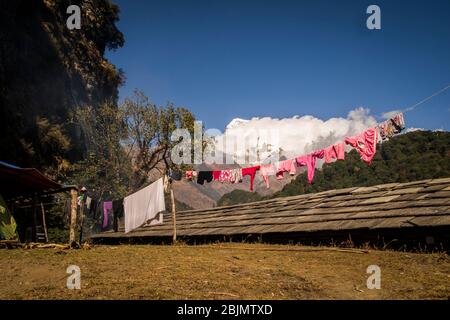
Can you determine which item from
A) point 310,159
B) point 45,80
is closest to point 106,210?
point 310,159

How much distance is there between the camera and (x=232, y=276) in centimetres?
634

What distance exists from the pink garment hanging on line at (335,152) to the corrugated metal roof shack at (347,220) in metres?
1.71

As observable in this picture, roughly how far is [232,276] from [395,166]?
4561 cm

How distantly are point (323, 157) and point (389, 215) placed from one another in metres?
6.83

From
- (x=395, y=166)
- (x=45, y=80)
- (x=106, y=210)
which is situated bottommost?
(x=106, y=210)

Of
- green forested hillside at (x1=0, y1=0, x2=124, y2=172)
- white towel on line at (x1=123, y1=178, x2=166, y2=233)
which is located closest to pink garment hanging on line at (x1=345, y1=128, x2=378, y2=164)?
white towel on line at (x1=123, y1=178, x2=166, y2=233)

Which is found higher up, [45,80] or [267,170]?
[45,80]

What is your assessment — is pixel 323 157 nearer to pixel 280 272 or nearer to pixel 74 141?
pixel 280 272

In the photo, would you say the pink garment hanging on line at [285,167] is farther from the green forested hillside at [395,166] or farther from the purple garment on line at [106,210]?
the green forested hillside at [395,166]

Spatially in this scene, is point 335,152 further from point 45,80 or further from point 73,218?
point 45,80

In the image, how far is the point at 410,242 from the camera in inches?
351

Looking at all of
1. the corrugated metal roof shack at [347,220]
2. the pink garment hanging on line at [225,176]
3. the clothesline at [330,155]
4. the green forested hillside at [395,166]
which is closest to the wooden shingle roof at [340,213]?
the corrugated metal roof shack at [347,220]

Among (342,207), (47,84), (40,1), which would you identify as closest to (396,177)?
(342,207)

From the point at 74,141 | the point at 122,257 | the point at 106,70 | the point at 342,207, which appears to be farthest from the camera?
the point at 106,70
